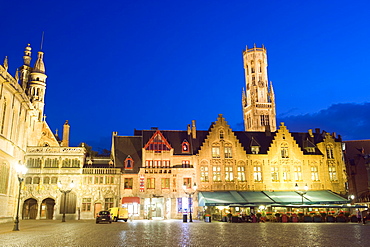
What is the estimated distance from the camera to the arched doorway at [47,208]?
165 ft

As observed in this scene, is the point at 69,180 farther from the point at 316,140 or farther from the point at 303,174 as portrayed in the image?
the point at 316,140

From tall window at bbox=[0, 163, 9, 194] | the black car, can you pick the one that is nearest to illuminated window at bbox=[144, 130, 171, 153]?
the black car

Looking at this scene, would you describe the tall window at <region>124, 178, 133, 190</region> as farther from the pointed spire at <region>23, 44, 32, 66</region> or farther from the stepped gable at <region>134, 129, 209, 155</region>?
the pointed spire at <region>23, 44, 32, 66</region>

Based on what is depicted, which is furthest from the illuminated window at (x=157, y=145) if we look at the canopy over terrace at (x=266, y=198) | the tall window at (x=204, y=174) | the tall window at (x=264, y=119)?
the tall window at (x=264, y=119)

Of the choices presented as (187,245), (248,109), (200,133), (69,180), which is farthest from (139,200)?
(248,109)

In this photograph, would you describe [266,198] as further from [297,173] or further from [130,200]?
[130,200]

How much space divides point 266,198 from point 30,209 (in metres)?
33.0

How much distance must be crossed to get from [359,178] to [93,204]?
4953 cm

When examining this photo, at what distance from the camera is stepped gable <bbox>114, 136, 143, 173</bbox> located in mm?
52469

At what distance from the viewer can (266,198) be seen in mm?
47281

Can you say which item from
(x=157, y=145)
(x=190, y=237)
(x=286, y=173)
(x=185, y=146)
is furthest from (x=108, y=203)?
(x=190, y=237)

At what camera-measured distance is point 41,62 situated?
214 feet

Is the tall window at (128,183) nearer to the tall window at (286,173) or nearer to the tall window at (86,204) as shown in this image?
the tall window at (86,204)

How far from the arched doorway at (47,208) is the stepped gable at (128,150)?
10.6 m
